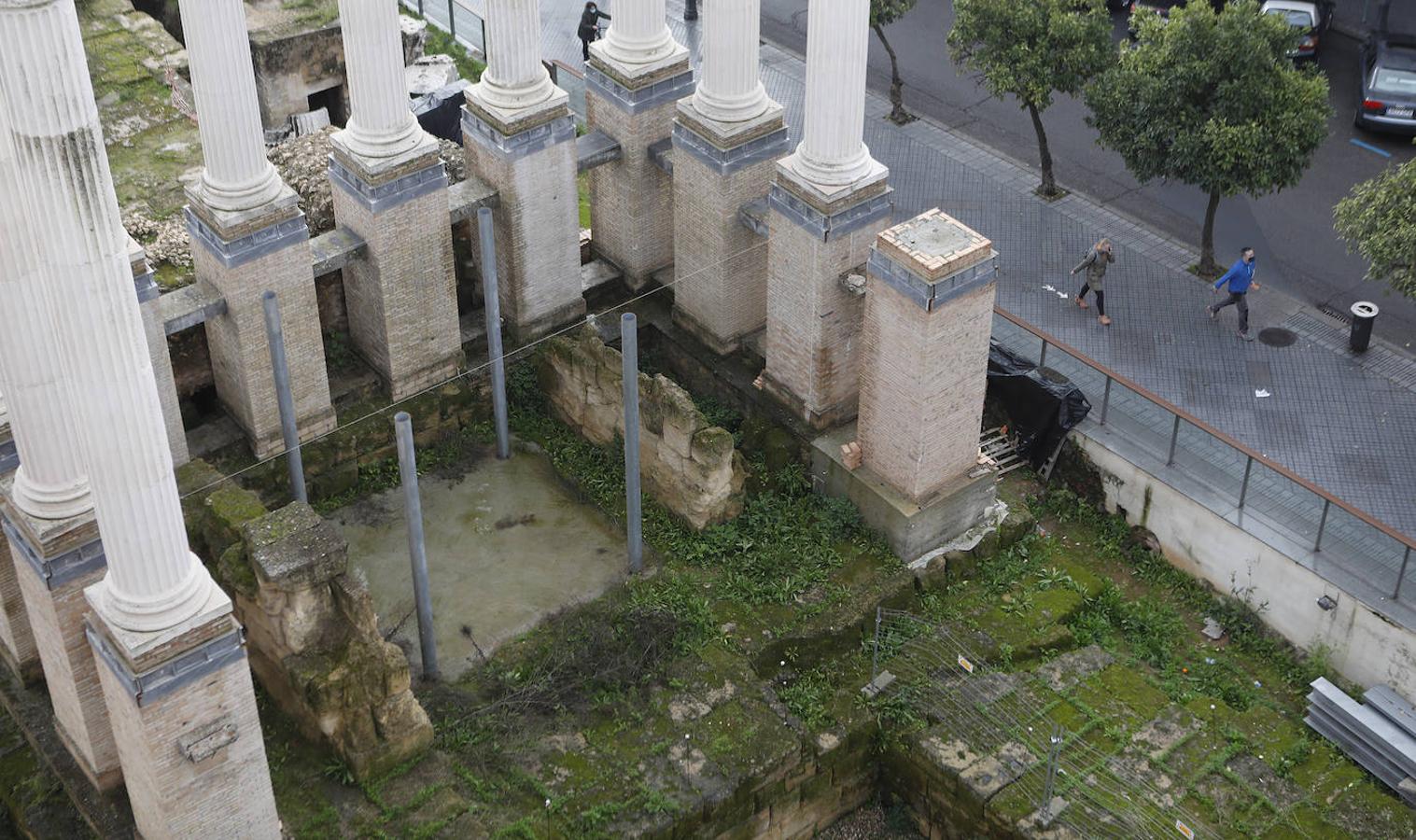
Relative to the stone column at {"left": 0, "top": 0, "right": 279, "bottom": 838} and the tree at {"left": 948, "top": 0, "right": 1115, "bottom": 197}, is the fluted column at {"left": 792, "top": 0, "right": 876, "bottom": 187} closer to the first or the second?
the tree at {"left": 948, "top": 0, "right": 1115, "bottom": 197}

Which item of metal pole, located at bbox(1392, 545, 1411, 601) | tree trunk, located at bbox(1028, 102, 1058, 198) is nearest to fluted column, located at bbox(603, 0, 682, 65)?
tree trunk, located at bbox(1028, 102, 1058, 198)

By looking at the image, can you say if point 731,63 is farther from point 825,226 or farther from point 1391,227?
point 1391,227

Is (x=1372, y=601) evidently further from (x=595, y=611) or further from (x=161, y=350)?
(x=161, y=350)

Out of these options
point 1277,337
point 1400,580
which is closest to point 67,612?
point 1400,580

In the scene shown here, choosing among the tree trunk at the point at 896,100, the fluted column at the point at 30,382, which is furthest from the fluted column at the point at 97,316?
the tree trunk at the point at 896,100

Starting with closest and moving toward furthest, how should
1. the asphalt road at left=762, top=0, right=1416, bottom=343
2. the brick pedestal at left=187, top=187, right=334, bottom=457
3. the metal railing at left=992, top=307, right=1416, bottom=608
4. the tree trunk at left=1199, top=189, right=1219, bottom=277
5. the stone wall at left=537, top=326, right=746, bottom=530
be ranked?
the brick pedestal at left=187, top=187, right=334, bottom=457 → the metal railing at left=992, top=307, right=1416, bottom=608 → the stone wall at left=537, top=326, right=746, bottom=530 → the tree trunk at left=1199, top=189, right=1219, bottom=277 → the asphalt road at left=762, top=0, right=1416, bottom=343

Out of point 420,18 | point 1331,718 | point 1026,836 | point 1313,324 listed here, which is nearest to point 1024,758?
point 1026,836
